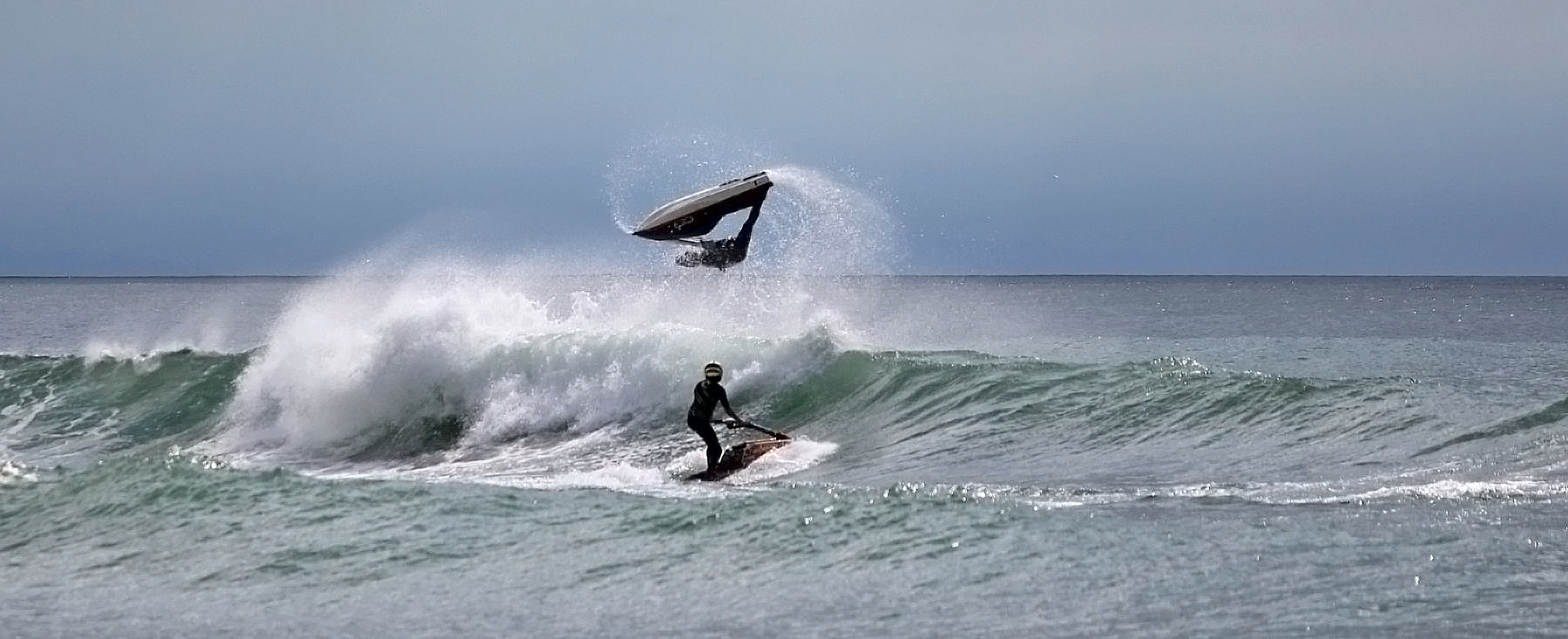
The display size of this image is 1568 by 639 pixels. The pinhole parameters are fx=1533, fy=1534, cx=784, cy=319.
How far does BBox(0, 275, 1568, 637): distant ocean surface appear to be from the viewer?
11039mm

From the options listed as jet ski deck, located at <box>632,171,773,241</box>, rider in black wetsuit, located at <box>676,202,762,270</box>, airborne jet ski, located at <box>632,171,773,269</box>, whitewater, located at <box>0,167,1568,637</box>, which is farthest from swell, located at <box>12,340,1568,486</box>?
jet ski deck, located at <box>632,171,773,241</box>

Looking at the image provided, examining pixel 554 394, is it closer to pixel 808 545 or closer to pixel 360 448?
pixel 360 448

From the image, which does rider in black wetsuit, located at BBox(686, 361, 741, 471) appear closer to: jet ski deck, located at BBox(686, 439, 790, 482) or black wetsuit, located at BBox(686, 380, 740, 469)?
black wetsuit, located at BBox(686, 380, 740, 469)

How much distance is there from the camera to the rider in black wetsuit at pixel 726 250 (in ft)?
74.8

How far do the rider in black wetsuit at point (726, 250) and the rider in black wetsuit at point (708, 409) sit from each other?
5.19m

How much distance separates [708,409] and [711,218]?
589cm

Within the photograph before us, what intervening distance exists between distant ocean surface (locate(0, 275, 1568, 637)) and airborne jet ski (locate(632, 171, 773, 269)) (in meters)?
1.41

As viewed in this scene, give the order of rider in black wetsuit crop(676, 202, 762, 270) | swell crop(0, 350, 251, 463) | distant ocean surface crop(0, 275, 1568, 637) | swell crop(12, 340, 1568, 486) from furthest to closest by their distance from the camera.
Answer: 1. swell crop(0, 350, 251, 463)
2. rider in black wetsuit crop(676, 202, 762, 270)
3. swell crop(12, 340, 1568, 486)
4. distant ocean surface crop(0, 275, 1568, 637)

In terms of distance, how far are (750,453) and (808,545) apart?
195 inches

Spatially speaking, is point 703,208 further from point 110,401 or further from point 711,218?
point 110,401

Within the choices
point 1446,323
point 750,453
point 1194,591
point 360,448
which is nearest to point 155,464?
point 360,448

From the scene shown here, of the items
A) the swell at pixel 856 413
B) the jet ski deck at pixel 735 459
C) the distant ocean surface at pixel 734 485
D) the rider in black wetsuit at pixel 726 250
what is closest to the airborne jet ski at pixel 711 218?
the rider in black wetsuit at pixel 726 250

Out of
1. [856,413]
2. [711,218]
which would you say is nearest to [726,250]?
[711,218]

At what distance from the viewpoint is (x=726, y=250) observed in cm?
2281
